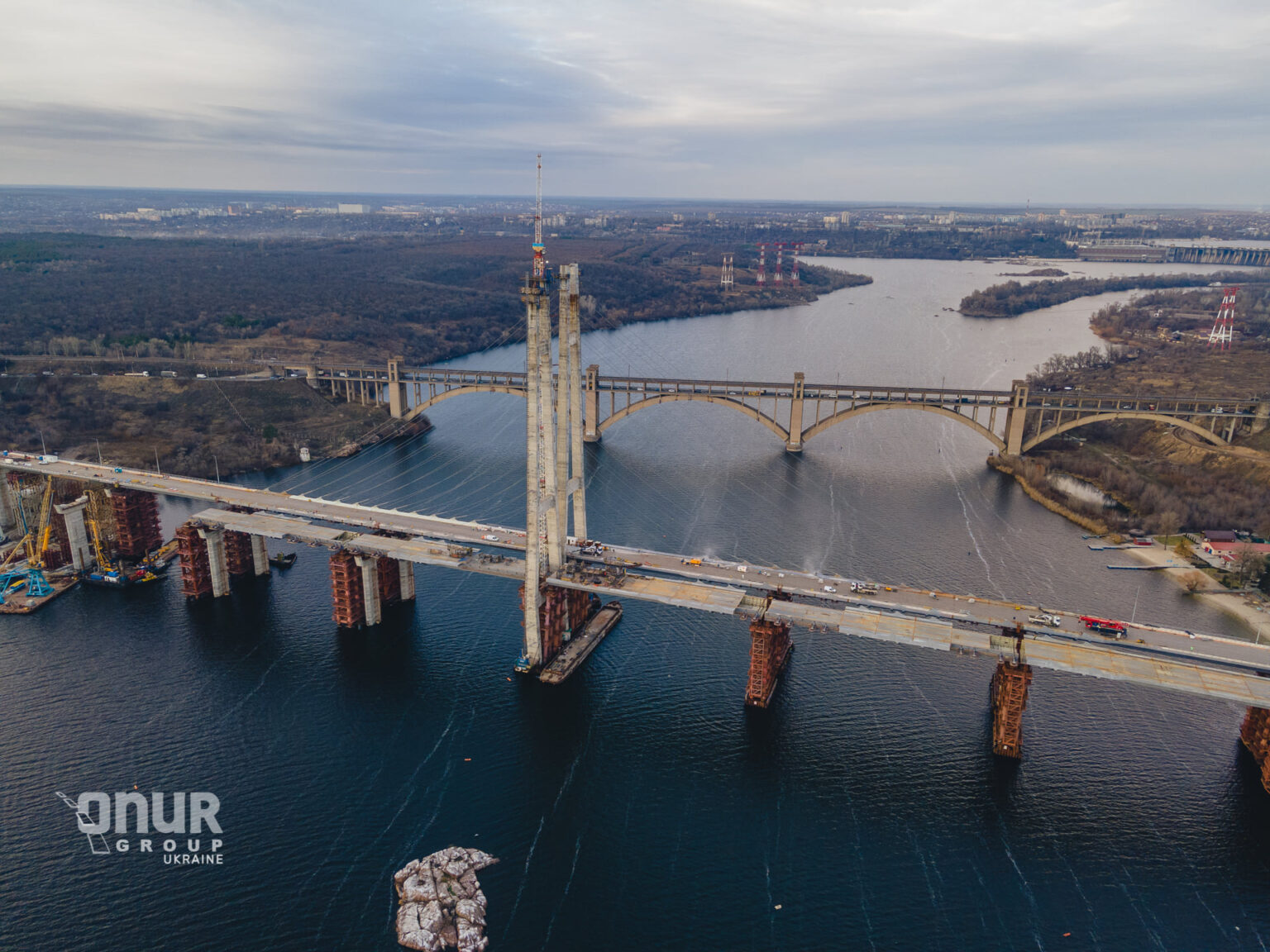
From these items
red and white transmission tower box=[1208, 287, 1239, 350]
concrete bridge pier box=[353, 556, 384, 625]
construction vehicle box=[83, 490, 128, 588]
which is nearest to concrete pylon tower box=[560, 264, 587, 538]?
concrete bridge pier box=[353, 556, 384, 625]

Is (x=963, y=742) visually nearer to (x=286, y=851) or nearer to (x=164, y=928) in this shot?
(x=286, y=851)

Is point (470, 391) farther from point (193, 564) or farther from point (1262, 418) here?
point (1262, 418)

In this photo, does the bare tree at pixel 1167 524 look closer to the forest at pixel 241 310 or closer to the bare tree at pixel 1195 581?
the bare tree at pixel 1195 581

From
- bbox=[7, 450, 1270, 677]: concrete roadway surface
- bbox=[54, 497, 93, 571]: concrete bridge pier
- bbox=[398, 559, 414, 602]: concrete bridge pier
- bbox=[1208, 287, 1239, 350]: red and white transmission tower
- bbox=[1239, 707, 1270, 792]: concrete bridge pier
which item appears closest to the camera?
bbox=[1239, 707, 1270, 792]: concrete bridge pier

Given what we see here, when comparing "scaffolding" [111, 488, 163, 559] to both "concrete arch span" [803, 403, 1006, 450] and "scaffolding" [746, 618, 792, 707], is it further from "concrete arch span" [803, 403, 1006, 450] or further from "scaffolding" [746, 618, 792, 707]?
"concrete arch span" [803, 403, 1006, 450]

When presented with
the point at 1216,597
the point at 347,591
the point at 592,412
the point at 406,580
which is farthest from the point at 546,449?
the point at 1216,597
